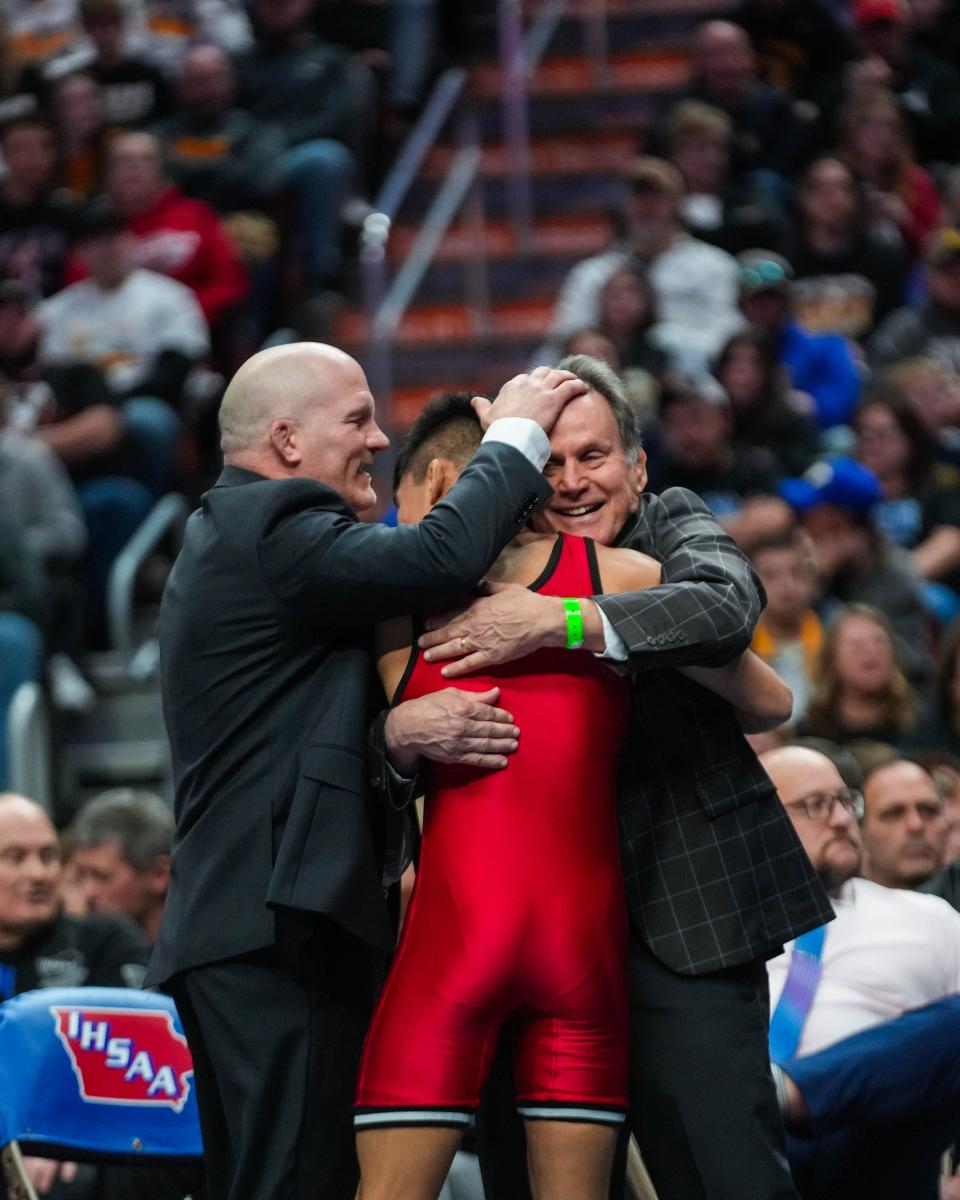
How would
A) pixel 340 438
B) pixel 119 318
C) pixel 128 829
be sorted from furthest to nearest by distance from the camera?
pixel 119 318 < pixel 128 829 < pixel 340 438

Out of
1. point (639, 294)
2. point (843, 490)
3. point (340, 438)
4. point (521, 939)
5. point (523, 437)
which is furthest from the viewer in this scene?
point (639, 294)

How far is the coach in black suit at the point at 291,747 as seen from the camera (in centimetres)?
327

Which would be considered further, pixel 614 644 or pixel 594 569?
pixel 594 569

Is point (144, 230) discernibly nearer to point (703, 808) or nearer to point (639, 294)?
point (639, 294)

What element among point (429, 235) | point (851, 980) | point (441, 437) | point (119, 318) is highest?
point (441, 437)

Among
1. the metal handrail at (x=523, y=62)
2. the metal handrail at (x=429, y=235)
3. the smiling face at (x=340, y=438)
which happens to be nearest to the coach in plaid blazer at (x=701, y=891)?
the smiling face at (x=340, y=438)

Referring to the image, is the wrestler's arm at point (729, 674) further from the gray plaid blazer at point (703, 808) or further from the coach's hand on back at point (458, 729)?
the coach's hand on back at point (458, 729)

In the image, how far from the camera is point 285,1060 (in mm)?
3297

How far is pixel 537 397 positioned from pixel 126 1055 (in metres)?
1.43

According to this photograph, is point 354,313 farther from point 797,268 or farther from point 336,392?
point 336,392

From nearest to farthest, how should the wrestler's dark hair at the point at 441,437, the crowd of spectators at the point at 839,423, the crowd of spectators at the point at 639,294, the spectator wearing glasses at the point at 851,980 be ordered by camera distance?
1. the wrestler's dark hair at the point at 441,437
2. the spectator wearing glasses at the point at 851,980
3. the crowd of spectators at the point at 839,423
4. the crowd of spectators at the point at 639,294

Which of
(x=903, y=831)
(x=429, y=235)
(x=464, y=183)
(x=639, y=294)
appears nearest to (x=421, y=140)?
(x=464, y=183)

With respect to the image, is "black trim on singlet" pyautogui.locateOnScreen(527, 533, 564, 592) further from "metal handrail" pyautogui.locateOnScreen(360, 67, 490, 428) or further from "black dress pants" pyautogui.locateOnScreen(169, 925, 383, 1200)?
"metal handrail" pyautogui.locateOnScreen(360, 67, 490, 428)

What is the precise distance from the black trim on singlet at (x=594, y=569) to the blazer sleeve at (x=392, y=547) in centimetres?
13
